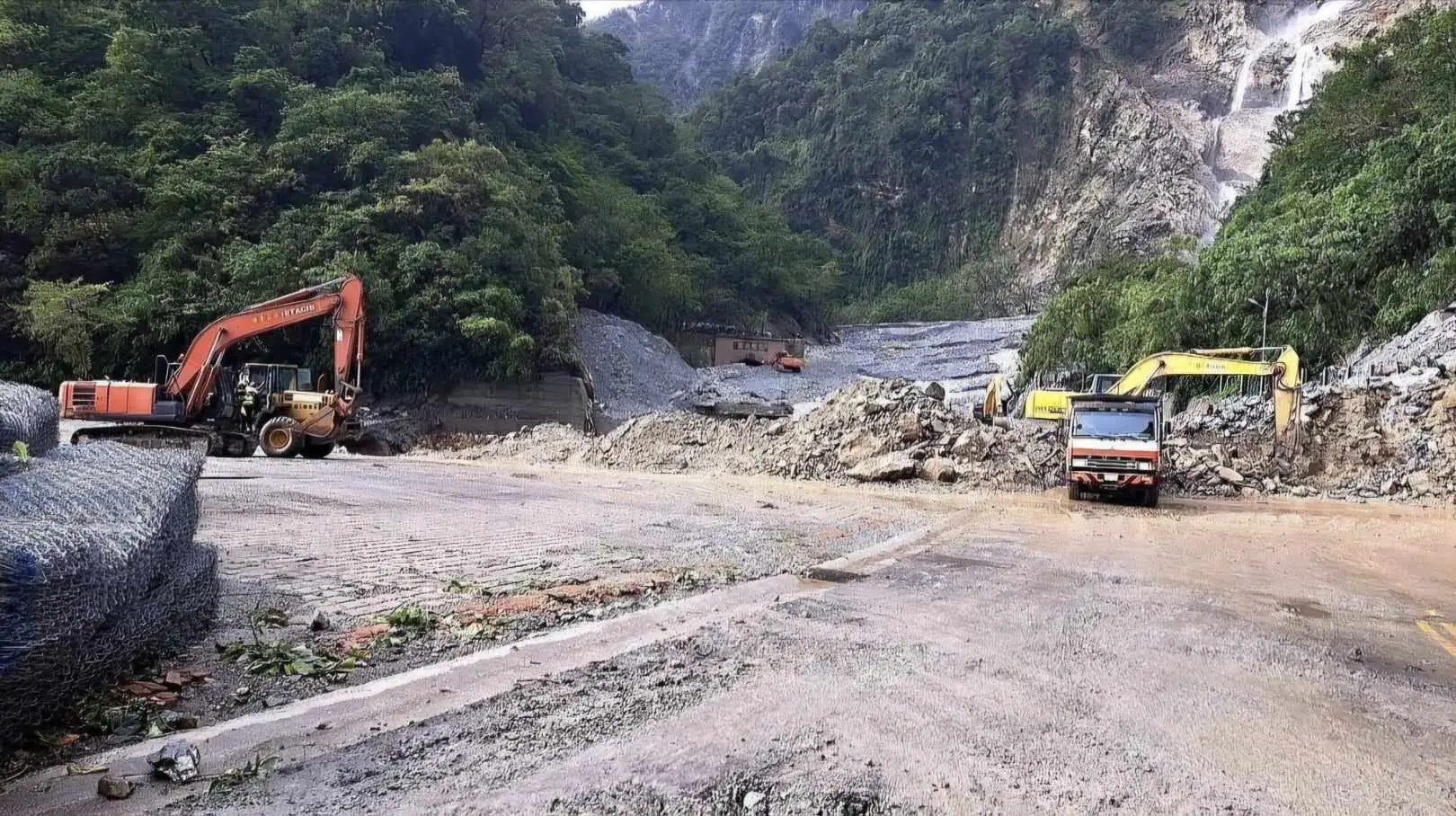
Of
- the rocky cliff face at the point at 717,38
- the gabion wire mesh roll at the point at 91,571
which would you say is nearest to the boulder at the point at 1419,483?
the gabion wire mesh roll at the point at 91,571

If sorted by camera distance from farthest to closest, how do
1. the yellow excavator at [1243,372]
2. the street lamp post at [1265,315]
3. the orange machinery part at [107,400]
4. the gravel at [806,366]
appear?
the gravel at [806,366], the street lamp post at [1265,315], the yellow excavator at [1243,372], the orange machinery part at [107,400]

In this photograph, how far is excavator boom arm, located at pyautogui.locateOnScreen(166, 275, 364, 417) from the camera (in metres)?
18.8

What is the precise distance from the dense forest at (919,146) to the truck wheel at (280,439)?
72640 mm

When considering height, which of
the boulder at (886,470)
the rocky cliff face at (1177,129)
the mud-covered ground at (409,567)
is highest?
the rocky cliff face at (1177,129)

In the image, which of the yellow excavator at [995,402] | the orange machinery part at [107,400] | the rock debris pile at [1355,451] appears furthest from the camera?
the yellow excavator at [995,402]

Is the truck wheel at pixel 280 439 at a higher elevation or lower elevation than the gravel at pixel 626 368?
lower

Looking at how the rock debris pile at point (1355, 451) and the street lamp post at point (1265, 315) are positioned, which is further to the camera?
the street lamp post at point (1265, 315)

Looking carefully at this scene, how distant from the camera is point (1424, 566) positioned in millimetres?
9914

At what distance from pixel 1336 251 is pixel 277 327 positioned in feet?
93.6

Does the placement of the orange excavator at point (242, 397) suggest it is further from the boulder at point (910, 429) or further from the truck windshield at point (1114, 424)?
the truck windshield at point (1114, 424)

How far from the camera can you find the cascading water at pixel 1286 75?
250ft

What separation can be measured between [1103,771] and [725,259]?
179 ft

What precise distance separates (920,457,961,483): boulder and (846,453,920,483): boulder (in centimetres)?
21

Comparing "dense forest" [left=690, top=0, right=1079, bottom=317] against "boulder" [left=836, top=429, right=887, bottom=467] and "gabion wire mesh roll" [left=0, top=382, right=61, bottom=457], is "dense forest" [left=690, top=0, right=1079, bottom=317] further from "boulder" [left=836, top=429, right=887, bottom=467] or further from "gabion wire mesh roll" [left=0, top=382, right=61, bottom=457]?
"gabion wire mesh roll" [left=0, top=382, right=61, bottom=457]
